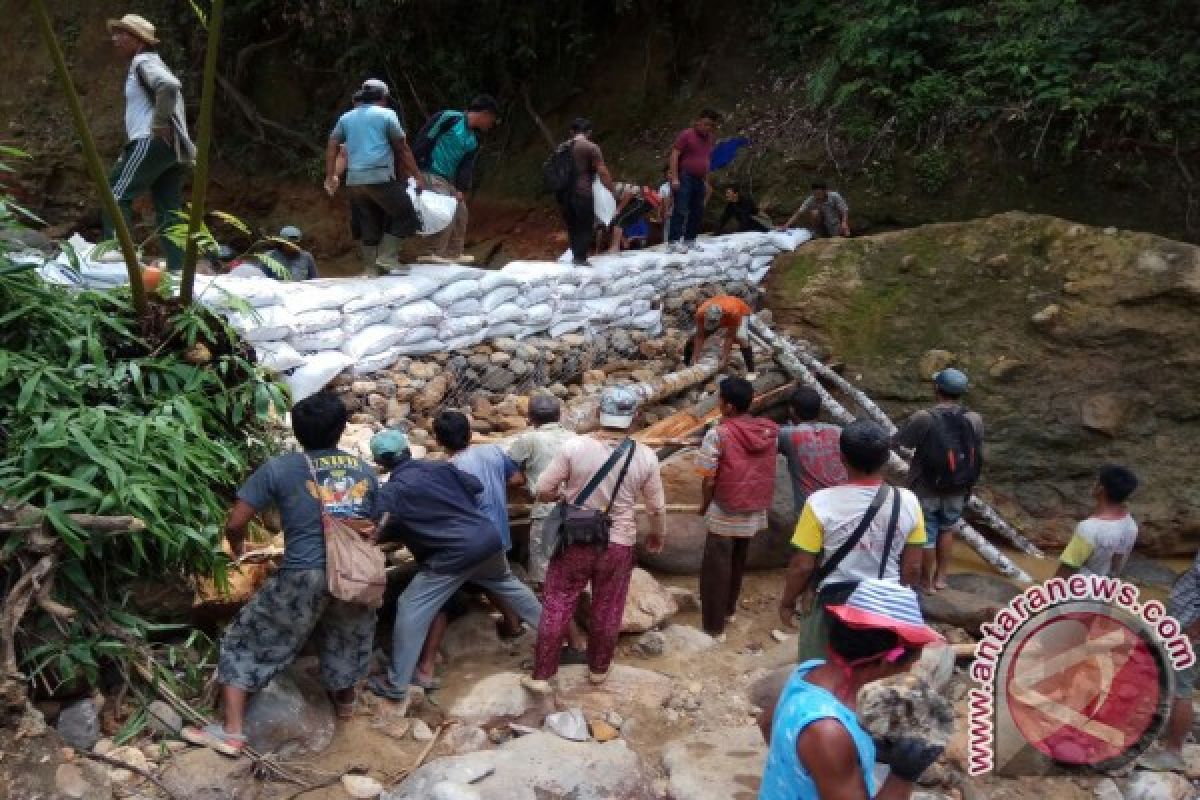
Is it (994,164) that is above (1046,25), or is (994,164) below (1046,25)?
below

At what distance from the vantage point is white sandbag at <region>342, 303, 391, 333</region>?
217 inches

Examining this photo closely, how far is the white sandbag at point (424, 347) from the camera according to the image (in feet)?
19.5

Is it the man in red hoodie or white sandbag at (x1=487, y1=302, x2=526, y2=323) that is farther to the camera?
white sandbag at (x1=487, y1=302, x2=526, y2=323)

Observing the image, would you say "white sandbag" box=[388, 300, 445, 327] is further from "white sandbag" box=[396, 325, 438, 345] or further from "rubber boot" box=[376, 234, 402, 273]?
"rubber boot" box=[376, 234, 402, 273]

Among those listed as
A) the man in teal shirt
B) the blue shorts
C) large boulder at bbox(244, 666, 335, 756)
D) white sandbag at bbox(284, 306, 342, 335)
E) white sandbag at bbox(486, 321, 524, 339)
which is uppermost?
the man in teal shirt

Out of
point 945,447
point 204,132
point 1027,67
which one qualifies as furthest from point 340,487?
point 1027,67

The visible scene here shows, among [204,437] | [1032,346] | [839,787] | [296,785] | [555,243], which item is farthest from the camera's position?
[555,243]

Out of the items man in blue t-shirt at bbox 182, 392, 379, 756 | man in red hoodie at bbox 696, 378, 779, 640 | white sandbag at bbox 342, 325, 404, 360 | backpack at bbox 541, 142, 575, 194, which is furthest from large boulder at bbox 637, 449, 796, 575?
backpack at bbox 541, 142, 575, 194

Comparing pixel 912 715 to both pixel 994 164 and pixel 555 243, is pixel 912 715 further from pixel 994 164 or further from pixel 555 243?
pixel 555 243

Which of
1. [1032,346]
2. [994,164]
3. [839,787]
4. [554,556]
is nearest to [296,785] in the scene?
[554,556]

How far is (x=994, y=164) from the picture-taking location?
974 cm

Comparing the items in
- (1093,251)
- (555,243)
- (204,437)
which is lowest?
(555,243)

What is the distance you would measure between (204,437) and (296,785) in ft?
4.56

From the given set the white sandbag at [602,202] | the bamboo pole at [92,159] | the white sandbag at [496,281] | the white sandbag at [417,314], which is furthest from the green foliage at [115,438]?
the white sandbag at [602,202]
